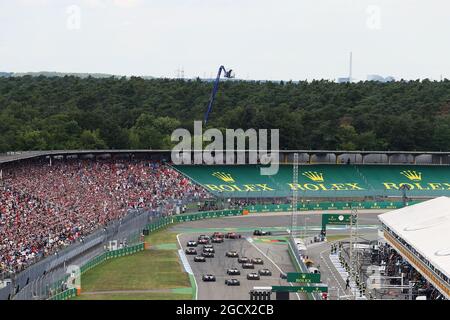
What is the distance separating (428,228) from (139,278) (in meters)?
17.9

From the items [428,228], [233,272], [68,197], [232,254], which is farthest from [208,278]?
[68,197]

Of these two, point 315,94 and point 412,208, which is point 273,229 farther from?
point 315,94

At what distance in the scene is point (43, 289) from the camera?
3694cm

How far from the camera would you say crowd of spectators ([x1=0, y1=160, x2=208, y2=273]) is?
4597 centimetres

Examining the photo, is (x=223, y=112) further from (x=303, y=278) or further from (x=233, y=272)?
(x=303, y=278)

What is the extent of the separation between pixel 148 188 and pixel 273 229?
14.2m

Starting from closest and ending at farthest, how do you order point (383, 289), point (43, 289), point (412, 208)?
point (43, 289) < point (383, 289) < point (412, 208)

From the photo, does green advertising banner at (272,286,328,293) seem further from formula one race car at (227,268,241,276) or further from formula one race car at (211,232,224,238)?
formula one race car at (211,232,224,238)

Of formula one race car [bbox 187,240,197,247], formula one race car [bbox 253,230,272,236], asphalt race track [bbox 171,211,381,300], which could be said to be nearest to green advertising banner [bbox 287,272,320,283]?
asphalt race track [bbox 171,211,381,300]

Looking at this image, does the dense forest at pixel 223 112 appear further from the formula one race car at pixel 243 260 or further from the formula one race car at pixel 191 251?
the formula one race car at pixel 243 260

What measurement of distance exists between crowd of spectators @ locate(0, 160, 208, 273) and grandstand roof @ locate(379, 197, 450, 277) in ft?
68.1

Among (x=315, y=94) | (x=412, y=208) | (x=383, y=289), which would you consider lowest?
(x=383, y=289)

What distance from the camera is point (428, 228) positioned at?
159ft
